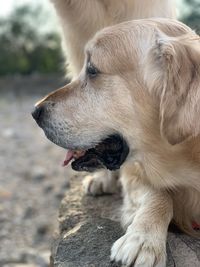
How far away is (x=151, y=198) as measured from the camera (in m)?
3.30

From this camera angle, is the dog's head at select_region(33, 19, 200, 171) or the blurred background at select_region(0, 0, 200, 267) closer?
the dog's head at select_region(33, 19, 200, 171)

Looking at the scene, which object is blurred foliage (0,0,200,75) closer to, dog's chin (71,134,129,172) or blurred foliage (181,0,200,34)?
blurred foliage (181,0,200,34)

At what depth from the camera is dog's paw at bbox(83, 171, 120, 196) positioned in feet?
13.8

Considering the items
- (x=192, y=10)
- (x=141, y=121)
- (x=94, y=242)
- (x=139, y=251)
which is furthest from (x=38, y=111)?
(x=192, y=10)

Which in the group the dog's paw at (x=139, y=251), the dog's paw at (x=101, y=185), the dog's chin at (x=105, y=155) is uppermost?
the dog's chin at (x=105, y=155)

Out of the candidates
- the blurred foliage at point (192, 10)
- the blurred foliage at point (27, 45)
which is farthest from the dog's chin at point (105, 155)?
the blurred foliage at point (27, 45)

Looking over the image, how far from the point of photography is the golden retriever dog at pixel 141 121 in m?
2.92

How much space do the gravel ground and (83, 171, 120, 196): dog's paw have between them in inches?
54.5

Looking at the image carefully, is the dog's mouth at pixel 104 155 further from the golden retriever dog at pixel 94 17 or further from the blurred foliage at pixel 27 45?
the blurred foliage at pixel 27 45

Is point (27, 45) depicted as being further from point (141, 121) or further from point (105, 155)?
point (141, 121)

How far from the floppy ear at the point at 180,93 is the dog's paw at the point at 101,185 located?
1.37 m

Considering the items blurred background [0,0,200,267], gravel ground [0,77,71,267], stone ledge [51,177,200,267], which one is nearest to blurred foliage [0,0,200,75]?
blurred background [0,0,200,267]

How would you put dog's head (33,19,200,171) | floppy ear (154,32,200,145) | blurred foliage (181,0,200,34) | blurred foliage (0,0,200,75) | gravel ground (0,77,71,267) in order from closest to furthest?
floppy ear (154,32,200,145) → dog's head (33,19,200,171) → gravel ground (0,77,71,267) → blurred foliage (181,0,200,34) → blurred foliage (0,0,200,75)

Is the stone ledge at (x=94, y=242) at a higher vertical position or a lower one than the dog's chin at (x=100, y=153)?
lower
